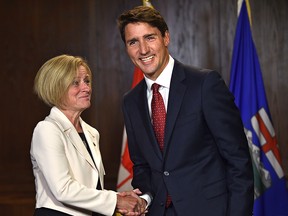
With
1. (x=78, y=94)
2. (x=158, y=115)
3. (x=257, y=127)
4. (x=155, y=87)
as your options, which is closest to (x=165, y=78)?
(x=155, y=87)

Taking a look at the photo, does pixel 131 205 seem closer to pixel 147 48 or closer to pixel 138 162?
pixel 138 162

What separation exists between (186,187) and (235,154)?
0.76 ft

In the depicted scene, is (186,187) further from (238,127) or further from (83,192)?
(83,192)

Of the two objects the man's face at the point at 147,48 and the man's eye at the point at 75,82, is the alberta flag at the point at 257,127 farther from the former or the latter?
the man's face at the point at 147,48

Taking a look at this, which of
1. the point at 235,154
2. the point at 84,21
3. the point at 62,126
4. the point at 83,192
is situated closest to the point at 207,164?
the point at 235,154

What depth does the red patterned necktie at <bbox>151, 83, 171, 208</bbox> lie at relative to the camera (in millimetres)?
2086

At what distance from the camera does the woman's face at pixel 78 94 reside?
98.0 inches

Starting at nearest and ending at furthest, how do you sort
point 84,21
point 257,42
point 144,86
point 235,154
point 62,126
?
point 235,154 → point 144,86 → point 62,126 → point 257,42 → point 84,21

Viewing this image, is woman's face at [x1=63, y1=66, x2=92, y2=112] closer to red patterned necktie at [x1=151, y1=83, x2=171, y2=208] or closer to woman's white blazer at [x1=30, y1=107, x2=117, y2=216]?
woman's white blazer at [x1=30, y1=107, x2=117, y2=216]

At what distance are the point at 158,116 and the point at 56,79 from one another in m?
0.61

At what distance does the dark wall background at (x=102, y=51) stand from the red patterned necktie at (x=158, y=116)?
3106mm

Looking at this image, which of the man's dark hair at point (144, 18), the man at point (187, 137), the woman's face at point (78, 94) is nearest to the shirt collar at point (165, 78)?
the man at point (187, 137)

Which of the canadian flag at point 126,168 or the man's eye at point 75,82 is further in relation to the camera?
the canadian flag at point 126,168

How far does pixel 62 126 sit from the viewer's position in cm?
239
